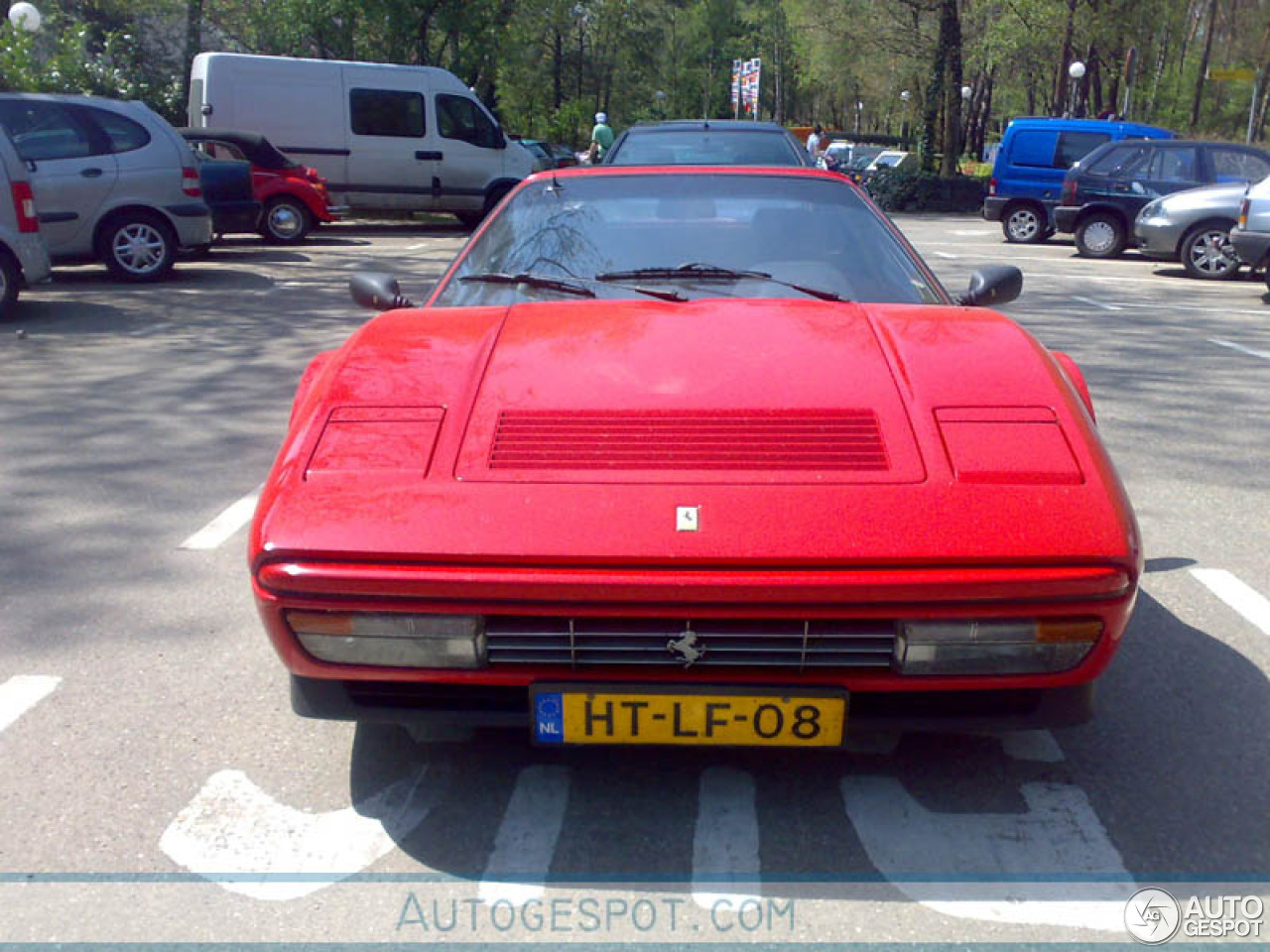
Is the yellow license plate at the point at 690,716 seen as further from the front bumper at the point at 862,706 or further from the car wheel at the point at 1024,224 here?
the car wheel at the point at 1024,224

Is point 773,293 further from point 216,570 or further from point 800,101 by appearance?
point 800,101

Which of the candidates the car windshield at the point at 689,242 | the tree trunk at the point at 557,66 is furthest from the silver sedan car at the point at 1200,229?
the tree trunk at the point at 557,66

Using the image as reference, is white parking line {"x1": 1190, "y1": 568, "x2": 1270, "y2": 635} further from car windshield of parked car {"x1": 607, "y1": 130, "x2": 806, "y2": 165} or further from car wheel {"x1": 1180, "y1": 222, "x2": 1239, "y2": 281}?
car wheel {"x1": 1180, "y1": 222, "x2": 1239, "y2": 281}

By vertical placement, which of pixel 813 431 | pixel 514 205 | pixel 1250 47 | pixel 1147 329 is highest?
pixel 1250 47

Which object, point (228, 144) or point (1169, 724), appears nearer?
point (1169, 724)

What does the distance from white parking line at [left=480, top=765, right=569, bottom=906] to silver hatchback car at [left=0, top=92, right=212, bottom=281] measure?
10.2m

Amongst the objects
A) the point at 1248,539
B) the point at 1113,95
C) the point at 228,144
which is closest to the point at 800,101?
the point at 1113,95

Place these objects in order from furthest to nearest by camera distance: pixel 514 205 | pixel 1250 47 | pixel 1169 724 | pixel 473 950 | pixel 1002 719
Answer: pixel 1250 47
pixel 514 205
pixel 1169 724
pixel 1002 719
pixel 473 950

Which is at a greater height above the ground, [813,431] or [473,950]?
[813,431]

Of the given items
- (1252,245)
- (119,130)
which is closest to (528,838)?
(119,130)

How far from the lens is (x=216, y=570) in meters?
4.34

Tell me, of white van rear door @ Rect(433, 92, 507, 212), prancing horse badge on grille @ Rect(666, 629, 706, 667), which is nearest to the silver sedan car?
white van rear door @ Rect(433, 92, 507, 212)

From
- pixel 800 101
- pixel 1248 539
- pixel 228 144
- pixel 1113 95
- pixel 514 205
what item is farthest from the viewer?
pixel 800 101

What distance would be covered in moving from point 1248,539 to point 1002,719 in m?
2.65
